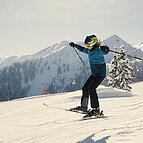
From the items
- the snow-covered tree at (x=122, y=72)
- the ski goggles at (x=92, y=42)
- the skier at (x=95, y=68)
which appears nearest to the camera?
the skier at (x=95, y=68)

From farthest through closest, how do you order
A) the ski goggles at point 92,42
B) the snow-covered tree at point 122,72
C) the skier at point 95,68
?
the snow-covered tree at point 122,72, the ski goggles at point 92,42, the skier at point 95,68

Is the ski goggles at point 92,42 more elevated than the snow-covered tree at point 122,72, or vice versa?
the ski goggles at point 92,42

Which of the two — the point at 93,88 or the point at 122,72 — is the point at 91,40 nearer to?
the point at 93,88

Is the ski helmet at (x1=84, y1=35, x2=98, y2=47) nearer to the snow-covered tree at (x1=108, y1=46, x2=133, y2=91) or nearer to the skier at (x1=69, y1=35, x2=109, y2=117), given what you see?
the skier at (x1=69, y1=35, x2=109, y2=117)

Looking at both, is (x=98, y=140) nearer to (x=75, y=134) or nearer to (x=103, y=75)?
(x=75, y=134)

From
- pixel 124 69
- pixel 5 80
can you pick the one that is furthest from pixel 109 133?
pixel 5 80

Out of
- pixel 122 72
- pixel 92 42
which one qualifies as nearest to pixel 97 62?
pixel 92 42

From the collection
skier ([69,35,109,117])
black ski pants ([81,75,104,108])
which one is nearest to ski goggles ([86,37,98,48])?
skier ([69,35,109,117])

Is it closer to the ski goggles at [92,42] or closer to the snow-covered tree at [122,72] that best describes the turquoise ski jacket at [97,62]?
the ski goggles at [92,42]

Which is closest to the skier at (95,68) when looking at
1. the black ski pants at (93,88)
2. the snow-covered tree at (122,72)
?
the black ski pants at (93,88)

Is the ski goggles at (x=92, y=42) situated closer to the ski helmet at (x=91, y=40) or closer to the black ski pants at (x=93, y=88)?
the ski helmet at (x=91, y=40)

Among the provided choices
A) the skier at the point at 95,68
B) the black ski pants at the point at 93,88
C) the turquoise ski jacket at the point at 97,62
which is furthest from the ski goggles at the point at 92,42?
the black ski pants at the point at 93,88

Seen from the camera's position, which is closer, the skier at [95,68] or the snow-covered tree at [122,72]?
the skier at [95,68]

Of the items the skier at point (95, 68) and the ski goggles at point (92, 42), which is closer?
the skier at point (95, 68)
